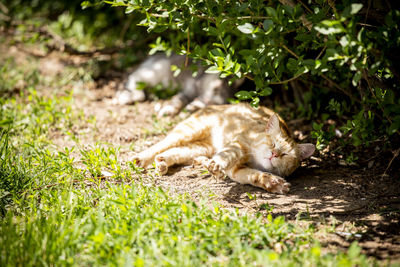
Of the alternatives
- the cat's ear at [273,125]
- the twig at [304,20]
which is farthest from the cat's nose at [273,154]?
the twig at [304,20]

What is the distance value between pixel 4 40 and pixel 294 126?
574cm

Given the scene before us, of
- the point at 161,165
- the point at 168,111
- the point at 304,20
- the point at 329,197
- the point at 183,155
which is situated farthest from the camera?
the point at 168,111

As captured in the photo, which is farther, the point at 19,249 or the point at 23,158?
the point at 23,158

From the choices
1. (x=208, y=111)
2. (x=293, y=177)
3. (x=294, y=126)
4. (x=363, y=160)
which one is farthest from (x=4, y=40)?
(x=363, y=160)

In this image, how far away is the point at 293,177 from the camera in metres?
3.45

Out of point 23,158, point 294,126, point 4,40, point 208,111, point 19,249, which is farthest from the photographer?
point 4,40

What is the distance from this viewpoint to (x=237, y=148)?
3447 millimetres

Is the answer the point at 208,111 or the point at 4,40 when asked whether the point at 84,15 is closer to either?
the point at 4,40

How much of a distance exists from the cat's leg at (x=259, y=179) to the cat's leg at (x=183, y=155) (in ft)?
1.40

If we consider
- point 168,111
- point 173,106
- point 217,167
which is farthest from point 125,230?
point 173,106

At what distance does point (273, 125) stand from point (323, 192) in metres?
0.79

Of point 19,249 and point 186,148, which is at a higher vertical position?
point 19,249

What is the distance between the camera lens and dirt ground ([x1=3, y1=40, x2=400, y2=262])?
7.93ft

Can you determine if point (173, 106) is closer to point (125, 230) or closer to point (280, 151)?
point (280, 151)
